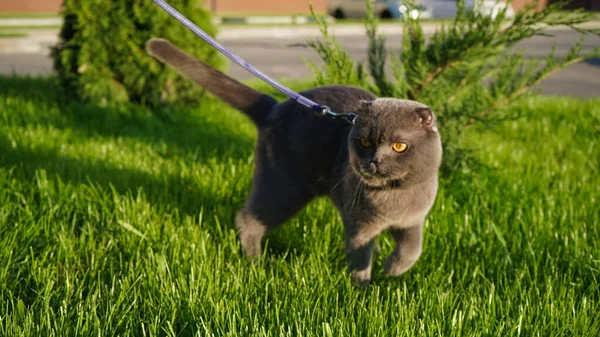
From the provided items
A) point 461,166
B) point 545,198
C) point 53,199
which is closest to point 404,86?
point 461,166

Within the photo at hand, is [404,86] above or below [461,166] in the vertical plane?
above

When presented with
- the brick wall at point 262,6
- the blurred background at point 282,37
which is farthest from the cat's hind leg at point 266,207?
the brick wall at point 262,6

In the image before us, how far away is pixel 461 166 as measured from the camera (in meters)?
3.28

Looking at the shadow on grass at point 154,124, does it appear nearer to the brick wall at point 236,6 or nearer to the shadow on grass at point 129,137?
the shadow on grass at point 129,137

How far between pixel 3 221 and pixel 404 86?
6.72ft

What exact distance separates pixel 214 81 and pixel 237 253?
76 cm

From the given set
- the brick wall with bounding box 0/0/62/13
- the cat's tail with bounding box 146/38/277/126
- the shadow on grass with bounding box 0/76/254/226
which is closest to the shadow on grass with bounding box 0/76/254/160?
the shadow on grass with bounding box 0/76/254/226

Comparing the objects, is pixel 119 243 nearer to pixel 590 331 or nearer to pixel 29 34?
pixel 590 331

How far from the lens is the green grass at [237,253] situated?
2.06 metres

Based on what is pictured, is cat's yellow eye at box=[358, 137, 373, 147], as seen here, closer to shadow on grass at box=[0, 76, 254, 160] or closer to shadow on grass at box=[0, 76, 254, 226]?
shadow on grass at box=[0, 76, 254, 226]

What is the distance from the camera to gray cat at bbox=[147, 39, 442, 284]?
1987 millimetres

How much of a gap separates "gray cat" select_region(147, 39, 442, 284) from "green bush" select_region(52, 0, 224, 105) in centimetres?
267

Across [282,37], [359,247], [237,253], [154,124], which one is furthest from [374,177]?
[282,37]

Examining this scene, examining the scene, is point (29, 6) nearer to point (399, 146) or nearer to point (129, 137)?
point (129, 137)
